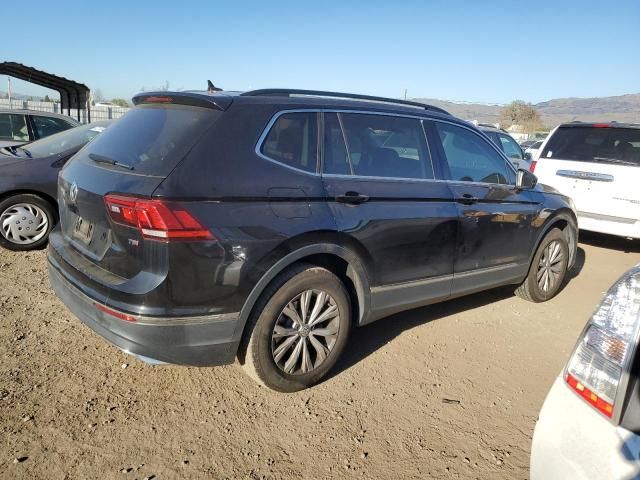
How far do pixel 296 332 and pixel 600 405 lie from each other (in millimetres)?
1736

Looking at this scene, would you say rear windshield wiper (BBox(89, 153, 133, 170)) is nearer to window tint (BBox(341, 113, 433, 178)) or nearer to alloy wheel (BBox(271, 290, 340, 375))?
alloy wheel (BBox(271, 290, 340, 375))

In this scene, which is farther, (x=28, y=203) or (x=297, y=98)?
(x=28, y=203)

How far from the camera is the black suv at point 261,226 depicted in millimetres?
2451

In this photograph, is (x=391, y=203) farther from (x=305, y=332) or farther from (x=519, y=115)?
(x=519, y=115)

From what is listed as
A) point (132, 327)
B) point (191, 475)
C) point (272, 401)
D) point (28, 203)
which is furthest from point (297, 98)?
point (28, 203)

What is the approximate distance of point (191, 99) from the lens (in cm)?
280

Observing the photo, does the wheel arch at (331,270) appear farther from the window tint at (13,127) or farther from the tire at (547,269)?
the window tint at (13,127)

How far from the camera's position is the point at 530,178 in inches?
174

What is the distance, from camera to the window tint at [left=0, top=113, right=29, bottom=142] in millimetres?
7340

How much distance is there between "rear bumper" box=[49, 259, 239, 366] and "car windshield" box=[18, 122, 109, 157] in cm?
355

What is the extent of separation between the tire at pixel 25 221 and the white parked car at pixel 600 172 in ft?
22.5

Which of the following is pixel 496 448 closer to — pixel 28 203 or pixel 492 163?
pixel 492 163

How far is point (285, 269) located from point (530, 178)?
279 centimetres

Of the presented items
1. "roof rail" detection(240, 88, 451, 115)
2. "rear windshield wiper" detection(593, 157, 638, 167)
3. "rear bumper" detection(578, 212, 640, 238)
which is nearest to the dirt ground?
"roof rail" detection(240, 88, 451, 115)
